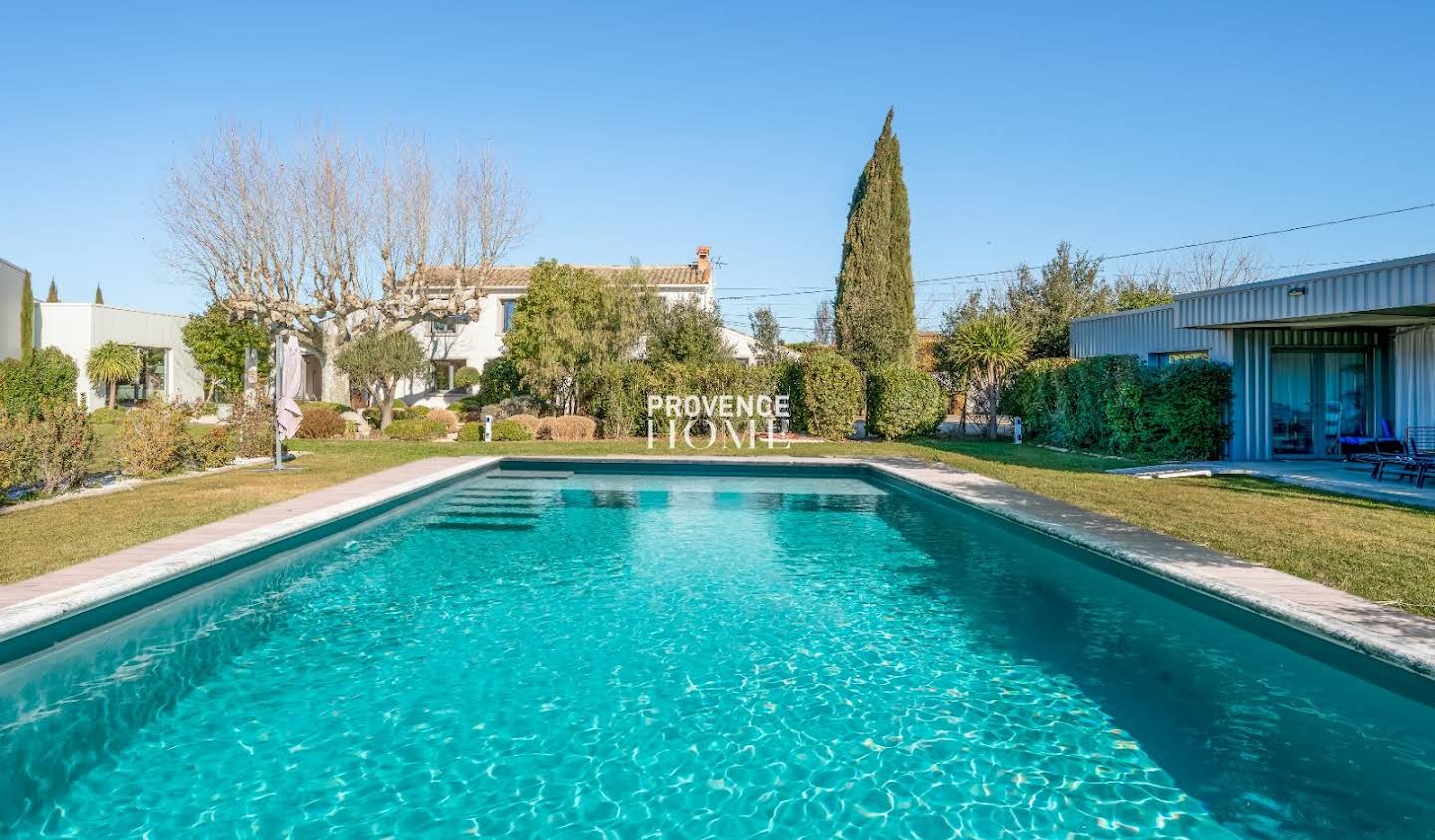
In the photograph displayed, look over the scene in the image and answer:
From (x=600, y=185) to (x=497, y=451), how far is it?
13.3 metres

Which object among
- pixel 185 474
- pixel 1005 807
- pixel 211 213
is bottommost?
pixel 1005 807

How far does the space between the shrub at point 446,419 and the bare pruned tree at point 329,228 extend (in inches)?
126

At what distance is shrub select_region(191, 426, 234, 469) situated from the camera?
14477 mm

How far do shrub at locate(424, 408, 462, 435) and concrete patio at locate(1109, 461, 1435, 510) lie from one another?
17.1 meters

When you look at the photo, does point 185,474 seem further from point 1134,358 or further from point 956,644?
point 1134,358

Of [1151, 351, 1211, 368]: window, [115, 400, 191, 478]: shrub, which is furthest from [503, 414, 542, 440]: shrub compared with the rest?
[1151, 351, 1211, 368]: window

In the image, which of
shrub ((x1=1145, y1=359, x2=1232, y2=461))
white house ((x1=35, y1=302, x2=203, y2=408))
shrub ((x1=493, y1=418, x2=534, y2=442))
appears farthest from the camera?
white house ((x1=35, y1=302, x2=203, y2=408))

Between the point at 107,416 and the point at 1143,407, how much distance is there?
2962 centimetres

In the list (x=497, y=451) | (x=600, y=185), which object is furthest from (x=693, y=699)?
(x=600, y=185)

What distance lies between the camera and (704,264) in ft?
115

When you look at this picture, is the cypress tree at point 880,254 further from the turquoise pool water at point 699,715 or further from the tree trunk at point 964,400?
the turquoise pool water at point 699,715

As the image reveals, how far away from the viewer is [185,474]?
13.8 metres

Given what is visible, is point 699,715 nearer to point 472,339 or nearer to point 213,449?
point 213,449

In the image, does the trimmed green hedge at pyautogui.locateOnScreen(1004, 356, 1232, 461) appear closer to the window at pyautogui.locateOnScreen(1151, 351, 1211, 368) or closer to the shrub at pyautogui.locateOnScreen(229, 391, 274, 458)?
the window at pyautogui.locateOnScreen(1151, 351, 1211, 368)
